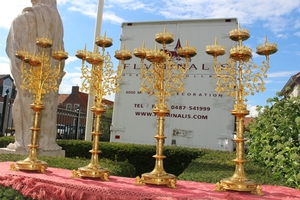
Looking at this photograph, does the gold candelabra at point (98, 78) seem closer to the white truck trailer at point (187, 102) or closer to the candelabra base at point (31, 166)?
the candelabra base at point (31, 166)

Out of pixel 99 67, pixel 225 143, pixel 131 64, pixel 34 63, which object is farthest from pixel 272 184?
pixel 131 64

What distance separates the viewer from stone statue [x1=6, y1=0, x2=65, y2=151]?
6.49m

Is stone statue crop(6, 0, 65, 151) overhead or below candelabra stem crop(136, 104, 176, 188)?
overhead

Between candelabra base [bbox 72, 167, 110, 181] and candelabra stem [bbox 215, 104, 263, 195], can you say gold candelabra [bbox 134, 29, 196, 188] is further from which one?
candelabra stem [bbox 215, 104, 263, 195]

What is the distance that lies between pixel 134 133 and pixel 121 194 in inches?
249

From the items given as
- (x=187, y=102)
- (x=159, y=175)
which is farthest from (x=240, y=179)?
(x=187, y=102)

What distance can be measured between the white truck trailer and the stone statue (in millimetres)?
2626

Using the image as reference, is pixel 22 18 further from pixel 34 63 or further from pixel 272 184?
pixel 272 184

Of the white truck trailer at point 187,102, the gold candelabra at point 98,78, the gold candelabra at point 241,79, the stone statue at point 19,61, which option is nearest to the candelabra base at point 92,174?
the gold candelabra at point 98,78

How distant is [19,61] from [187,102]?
4.39 m

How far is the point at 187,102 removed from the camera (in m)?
8.48

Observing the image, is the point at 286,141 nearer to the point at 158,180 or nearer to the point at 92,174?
the point at 158,180

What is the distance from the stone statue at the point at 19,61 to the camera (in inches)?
256

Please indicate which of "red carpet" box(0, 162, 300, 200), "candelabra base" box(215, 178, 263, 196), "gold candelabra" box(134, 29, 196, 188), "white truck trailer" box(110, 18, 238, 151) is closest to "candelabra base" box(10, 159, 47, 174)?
"red carpet" box(0, 162, 300, 200)
